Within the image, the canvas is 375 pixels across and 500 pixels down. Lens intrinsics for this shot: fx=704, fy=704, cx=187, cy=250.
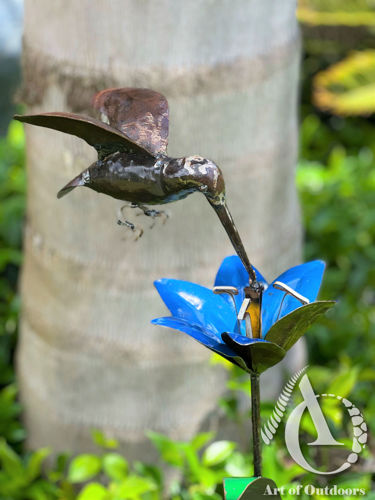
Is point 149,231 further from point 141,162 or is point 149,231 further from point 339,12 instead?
point 339,12

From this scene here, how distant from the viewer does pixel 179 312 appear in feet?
3.24

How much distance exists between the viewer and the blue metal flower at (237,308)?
0.90m

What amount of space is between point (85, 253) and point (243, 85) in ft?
1.76

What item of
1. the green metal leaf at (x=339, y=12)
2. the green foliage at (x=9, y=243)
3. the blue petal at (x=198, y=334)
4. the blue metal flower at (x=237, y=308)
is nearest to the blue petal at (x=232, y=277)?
the blue metal flower at (x=237, y=308)

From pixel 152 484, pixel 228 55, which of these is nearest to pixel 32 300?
pixel 152 484

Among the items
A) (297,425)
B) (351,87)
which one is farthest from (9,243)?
(351,87)

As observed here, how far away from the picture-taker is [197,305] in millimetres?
1010

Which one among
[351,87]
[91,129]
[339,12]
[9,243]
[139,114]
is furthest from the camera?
[339,12]

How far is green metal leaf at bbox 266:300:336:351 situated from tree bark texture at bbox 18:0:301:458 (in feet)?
2.43

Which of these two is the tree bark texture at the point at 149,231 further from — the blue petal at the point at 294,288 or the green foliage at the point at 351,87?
the green foliage at the point at 351,87

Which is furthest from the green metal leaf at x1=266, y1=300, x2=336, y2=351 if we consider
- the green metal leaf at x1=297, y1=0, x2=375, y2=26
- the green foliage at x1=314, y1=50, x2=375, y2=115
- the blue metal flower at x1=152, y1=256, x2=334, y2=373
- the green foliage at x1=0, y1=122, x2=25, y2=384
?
the green metal leaf at x1=297, y1=0, x2=375, y2=26

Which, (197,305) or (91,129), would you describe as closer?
(91,129)

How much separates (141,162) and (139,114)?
0.31 feet

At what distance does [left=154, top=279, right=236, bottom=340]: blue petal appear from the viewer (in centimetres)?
99
